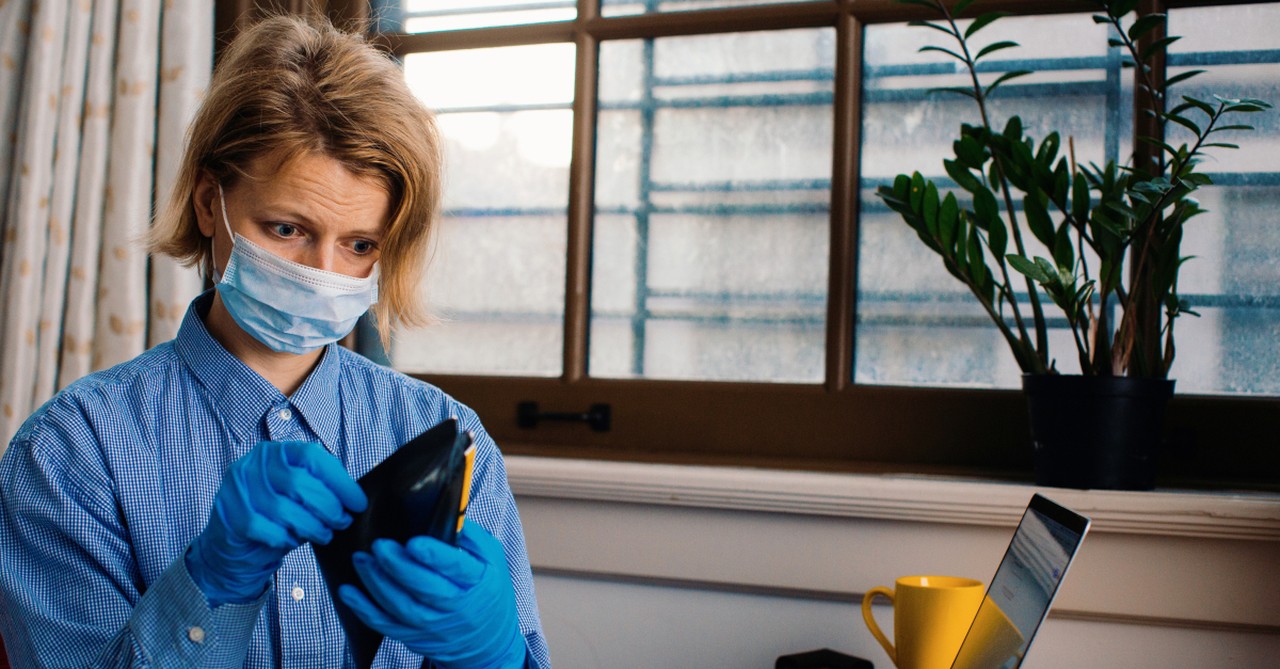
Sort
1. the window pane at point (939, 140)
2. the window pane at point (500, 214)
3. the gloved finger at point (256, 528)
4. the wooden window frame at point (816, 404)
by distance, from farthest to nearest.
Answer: the window pane at point (500, 214) < the window pane at point (939, 140) < the wooden window frame at point (816, 404) < the gloved finger at point (256, 528)

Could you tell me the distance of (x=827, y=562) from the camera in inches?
52.7

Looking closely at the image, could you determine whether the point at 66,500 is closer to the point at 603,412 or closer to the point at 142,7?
the point at 603,412

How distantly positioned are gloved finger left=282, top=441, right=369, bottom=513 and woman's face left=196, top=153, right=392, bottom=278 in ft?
0.84

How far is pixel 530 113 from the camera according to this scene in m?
1.74

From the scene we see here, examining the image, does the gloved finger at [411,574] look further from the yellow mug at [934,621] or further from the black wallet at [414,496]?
the yellow mug at [934,621]

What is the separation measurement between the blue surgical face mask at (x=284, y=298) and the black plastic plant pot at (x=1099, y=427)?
0.80 meters

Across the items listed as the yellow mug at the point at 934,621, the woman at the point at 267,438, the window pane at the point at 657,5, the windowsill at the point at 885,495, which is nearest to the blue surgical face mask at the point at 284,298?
the woman at the point at 267,438

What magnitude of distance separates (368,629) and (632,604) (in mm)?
665

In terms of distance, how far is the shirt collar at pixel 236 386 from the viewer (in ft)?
3.23

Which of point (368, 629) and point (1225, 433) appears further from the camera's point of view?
point (1225, 433)

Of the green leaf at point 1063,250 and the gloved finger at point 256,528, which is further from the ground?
the green leaf at point 1063,250

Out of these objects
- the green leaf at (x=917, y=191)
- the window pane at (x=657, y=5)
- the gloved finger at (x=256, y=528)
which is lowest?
the gloved finger at (x=256, y=528)

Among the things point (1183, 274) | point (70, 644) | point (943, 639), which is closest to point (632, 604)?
point (943, 639)

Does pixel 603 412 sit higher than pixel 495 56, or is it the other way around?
pixel 495 56
